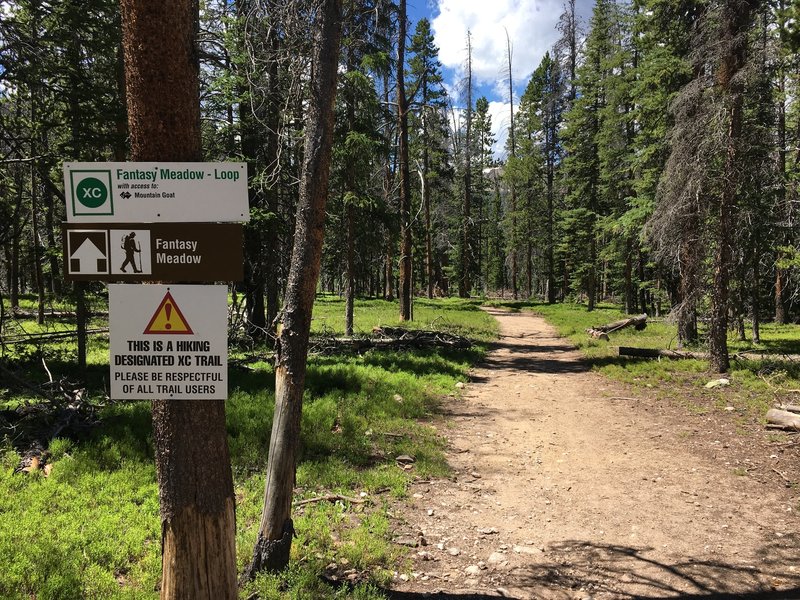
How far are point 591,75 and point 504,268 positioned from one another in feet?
128

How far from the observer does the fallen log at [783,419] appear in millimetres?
7523

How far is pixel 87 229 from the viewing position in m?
2.44

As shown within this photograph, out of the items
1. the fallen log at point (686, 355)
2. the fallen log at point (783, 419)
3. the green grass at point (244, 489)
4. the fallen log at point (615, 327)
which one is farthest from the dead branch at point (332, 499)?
the fallen log at point (615, 327)

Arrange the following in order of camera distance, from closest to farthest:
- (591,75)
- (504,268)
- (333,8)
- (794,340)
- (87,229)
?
(87,229)
(333,8)
(794,340)
(591,75)
(504,268)

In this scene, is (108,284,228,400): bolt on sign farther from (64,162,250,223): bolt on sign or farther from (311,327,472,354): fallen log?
(311,327,472,354): fallen log

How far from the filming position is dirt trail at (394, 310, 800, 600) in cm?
425

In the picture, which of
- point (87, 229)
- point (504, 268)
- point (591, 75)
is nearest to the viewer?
point (87, 229)

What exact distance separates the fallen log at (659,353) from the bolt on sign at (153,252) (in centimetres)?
1403

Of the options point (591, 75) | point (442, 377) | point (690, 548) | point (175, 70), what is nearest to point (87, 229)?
point (175, 70)

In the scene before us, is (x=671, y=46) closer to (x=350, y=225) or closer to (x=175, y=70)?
(x=350, y=225)

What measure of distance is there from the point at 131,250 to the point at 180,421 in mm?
911

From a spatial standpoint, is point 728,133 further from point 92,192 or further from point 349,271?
point 92,192

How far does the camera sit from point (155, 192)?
2.45 meters

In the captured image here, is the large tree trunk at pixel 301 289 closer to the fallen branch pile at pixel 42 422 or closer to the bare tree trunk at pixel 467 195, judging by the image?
the fallen branch pile at pixel 42 422
